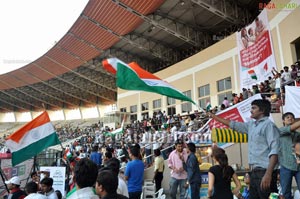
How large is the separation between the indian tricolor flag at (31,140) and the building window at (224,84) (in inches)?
480

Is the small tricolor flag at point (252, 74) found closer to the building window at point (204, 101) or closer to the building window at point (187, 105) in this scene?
the building window at point (204, 101)

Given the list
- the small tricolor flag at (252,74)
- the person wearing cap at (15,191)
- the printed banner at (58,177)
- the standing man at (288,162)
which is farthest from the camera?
the small tricolor flag at (252,74)

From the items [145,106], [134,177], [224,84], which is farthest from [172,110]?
[134,177]

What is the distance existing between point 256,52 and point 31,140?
8.12m

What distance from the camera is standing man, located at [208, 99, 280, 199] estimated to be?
250cm

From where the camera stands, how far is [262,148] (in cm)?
265

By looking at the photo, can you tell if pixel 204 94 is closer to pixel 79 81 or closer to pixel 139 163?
pixel 139 163

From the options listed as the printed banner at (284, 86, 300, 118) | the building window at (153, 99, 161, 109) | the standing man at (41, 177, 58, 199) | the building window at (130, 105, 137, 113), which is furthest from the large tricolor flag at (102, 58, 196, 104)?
the building window at (130, 105, 137, 113)

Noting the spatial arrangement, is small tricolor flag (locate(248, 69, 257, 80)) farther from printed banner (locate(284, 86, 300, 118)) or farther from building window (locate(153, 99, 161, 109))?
building window (locate(153, 99, 161, 109))

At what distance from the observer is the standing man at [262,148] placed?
A: 250 cm

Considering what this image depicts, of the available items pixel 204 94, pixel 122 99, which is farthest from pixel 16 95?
pixel 204 94

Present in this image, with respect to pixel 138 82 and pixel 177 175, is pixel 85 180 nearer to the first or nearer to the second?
pixel 138 82

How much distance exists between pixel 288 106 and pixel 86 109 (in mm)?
41600

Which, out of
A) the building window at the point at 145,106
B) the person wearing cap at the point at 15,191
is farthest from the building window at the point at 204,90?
the person wearing cap at the point at 15,191
